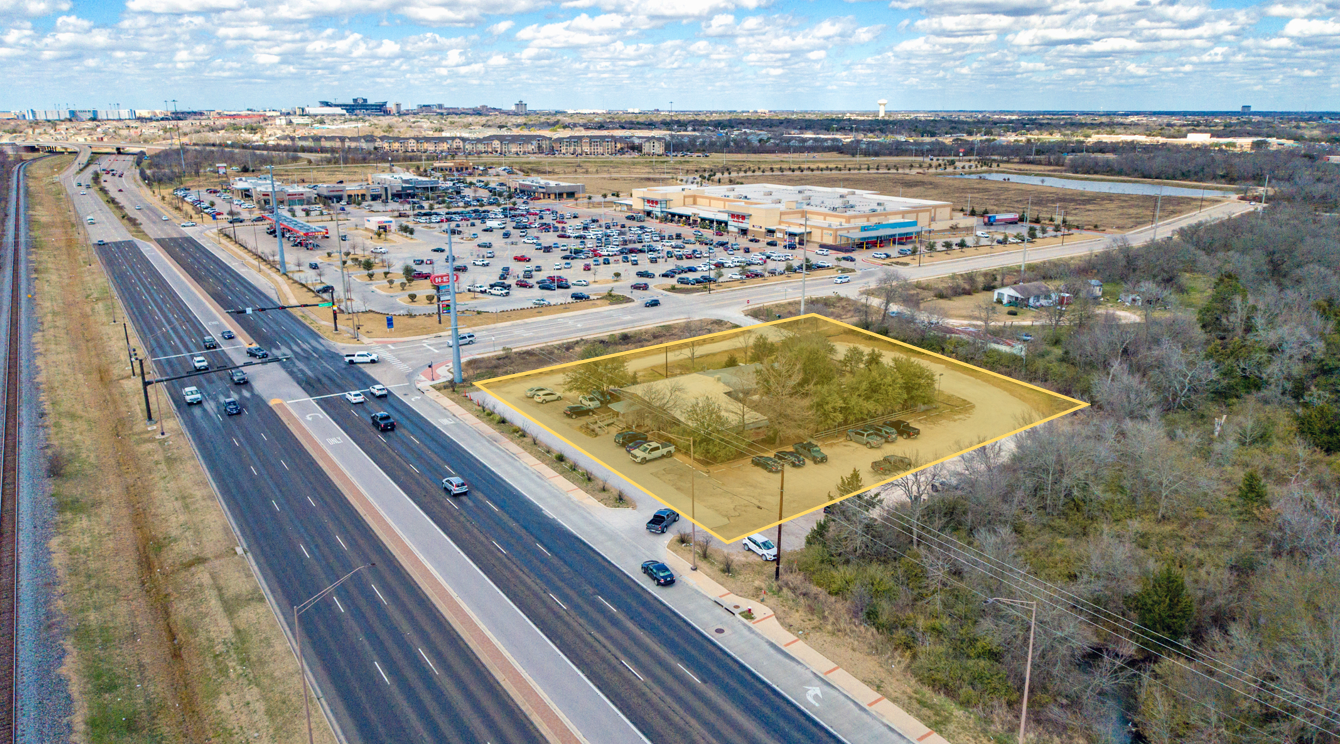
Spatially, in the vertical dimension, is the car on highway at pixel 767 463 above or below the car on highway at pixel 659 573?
above

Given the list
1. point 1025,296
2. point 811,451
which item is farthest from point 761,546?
point 1025,296

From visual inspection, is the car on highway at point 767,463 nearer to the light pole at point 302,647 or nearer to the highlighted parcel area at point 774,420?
the highlighted parcel area at point 774,420

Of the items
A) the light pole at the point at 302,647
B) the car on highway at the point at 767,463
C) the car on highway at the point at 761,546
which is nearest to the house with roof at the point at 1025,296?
the car on highway at the point at 761,546

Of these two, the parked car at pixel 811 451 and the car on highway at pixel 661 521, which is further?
the car on highway at pixel 661 521

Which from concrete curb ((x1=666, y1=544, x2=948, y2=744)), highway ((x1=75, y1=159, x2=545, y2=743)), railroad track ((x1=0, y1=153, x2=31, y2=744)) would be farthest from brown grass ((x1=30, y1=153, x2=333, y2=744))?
concrete curb ((x1=666, y1=544, x2=948, y2=744))

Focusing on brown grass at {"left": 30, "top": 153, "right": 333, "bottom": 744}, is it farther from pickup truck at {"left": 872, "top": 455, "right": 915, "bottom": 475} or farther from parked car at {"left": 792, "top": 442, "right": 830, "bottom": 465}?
pickup truck at {"left": 872, "top": 455, "right": 915, "bottom": 475}

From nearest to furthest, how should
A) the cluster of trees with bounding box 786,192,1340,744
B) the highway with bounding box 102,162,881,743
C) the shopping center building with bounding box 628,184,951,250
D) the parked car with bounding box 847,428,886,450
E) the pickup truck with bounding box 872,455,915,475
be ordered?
the pickup truck with bounding box 872,455,915,475 → the parked car with bounding box 847,428,886,450 → the cluster of trees with bounding box 786,192,1340,744 → the highway with bounding box 102,162,881,743 → the shopping center building with bounding box 628,184,951,250

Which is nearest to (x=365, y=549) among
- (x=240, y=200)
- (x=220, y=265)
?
(x=220, y=265)
